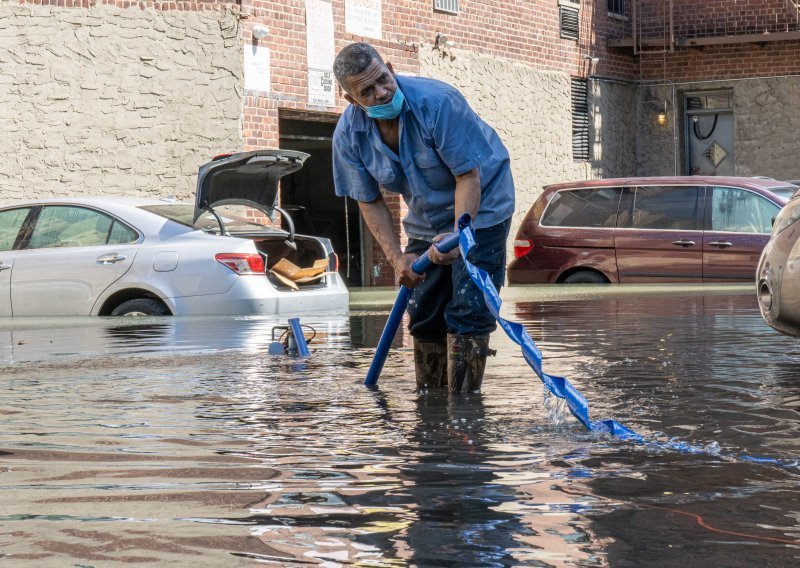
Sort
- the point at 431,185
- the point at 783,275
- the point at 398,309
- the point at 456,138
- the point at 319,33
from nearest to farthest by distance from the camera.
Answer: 1. the point at 456,138
2. the point at 431,185
3. the point at 398,309
4. the point at 783,275
5. the point at 319,33

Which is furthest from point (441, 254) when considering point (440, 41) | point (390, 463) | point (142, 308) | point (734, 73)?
point (734, 73)

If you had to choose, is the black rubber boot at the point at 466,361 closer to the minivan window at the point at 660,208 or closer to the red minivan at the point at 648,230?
the red minivan at the point at 648,230

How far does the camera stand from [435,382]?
6762 millimetres

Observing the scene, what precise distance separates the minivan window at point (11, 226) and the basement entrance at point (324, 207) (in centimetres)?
907

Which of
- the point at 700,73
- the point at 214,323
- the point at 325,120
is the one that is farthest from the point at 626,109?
the point at 214,323

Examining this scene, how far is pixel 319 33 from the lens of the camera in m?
20.0

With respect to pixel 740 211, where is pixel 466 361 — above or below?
below

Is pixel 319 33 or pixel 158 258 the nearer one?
pixel 158 258

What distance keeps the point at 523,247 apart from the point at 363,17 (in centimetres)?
625

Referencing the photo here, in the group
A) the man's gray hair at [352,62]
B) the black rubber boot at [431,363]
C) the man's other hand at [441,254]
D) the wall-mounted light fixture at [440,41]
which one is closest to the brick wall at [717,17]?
the wall-mounted light fixture at [440,41]

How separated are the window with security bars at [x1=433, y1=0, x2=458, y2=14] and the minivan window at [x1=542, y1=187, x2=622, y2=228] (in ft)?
24.0

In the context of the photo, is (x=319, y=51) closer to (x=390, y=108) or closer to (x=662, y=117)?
(x=662, y=117)

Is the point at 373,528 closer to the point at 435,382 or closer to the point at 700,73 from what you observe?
the point at 435,382

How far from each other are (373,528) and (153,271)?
8314 mm
